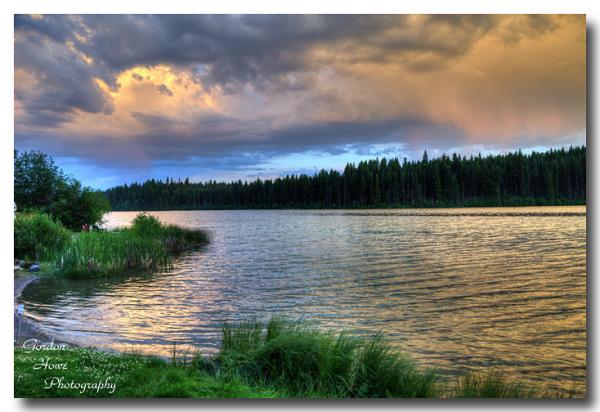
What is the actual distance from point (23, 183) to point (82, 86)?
4.00m

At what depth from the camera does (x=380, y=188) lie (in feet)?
36.8

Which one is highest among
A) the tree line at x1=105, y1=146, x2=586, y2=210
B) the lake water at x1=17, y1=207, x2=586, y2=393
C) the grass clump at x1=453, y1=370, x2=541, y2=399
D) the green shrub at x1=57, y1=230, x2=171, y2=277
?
the tree line at x1=105, y1=146, x2=586, y2=210

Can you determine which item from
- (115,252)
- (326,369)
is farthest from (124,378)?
(115,252)

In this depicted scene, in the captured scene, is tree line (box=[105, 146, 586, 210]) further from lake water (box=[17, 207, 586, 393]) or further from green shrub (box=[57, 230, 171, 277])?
green shrub (box=[57, 230, 171, 277])

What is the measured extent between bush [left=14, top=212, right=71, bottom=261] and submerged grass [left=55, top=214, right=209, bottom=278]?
0.36 meters

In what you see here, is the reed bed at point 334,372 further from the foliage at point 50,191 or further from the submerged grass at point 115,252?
the submerged grass at point 115,252

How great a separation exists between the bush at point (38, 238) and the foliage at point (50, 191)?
1.49 feet

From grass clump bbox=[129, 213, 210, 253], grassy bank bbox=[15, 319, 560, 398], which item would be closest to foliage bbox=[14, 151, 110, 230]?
grass clump bbox=[129, 213, 210, 253]

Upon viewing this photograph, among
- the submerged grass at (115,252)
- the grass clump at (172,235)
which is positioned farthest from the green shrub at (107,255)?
the grass clump at (172,235)

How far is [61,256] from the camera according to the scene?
14.7 metres

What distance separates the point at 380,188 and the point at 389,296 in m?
2.96

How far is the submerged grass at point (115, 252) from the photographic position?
14.8 meters

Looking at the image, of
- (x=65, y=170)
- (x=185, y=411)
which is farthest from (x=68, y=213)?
(x=185, y=411)

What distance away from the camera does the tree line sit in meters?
9.93
